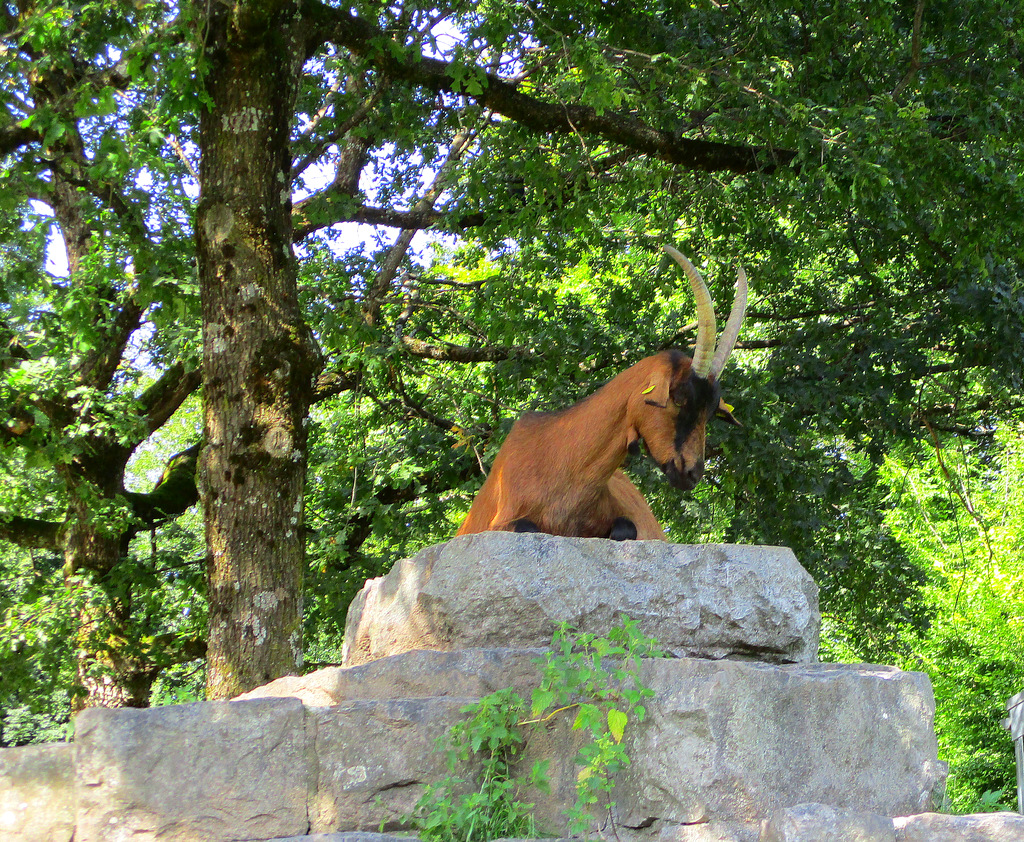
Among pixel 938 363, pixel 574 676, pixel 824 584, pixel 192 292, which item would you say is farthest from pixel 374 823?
pixel 938 363

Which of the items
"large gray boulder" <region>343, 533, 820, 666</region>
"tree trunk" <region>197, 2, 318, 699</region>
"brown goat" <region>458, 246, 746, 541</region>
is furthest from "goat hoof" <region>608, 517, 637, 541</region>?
"tree trunk" <region>197, 2, 318, 699</region>

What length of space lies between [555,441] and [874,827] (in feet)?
7.00

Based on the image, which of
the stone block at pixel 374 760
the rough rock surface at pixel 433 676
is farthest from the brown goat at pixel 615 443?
the stone block at pixel 374 760

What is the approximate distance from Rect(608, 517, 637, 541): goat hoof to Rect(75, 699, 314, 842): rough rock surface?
170 centimetres

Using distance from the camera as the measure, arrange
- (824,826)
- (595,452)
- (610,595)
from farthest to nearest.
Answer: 1. (595,452)
2. (610,595)
3. (824,826)

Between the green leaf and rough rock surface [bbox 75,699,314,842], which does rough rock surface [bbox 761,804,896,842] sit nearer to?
the green leaf

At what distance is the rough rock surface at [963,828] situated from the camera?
3.41 metres

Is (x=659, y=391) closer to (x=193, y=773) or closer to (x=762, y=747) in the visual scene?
(x=762, y=747)

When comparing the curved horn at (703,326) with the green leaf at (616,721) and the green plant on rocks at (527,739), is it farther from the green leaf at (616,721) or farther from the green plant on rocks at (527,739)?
the green leaf at (616,721)

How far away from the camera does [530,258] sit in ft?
33.7

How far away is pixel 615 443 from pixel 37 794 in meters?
2.67

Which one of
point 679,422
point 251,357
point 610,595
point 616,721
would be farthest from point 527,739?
point 251,357

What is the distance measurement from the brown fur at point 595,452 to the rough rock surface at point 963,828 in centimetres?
160

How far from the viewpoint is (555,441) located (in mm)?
4785
